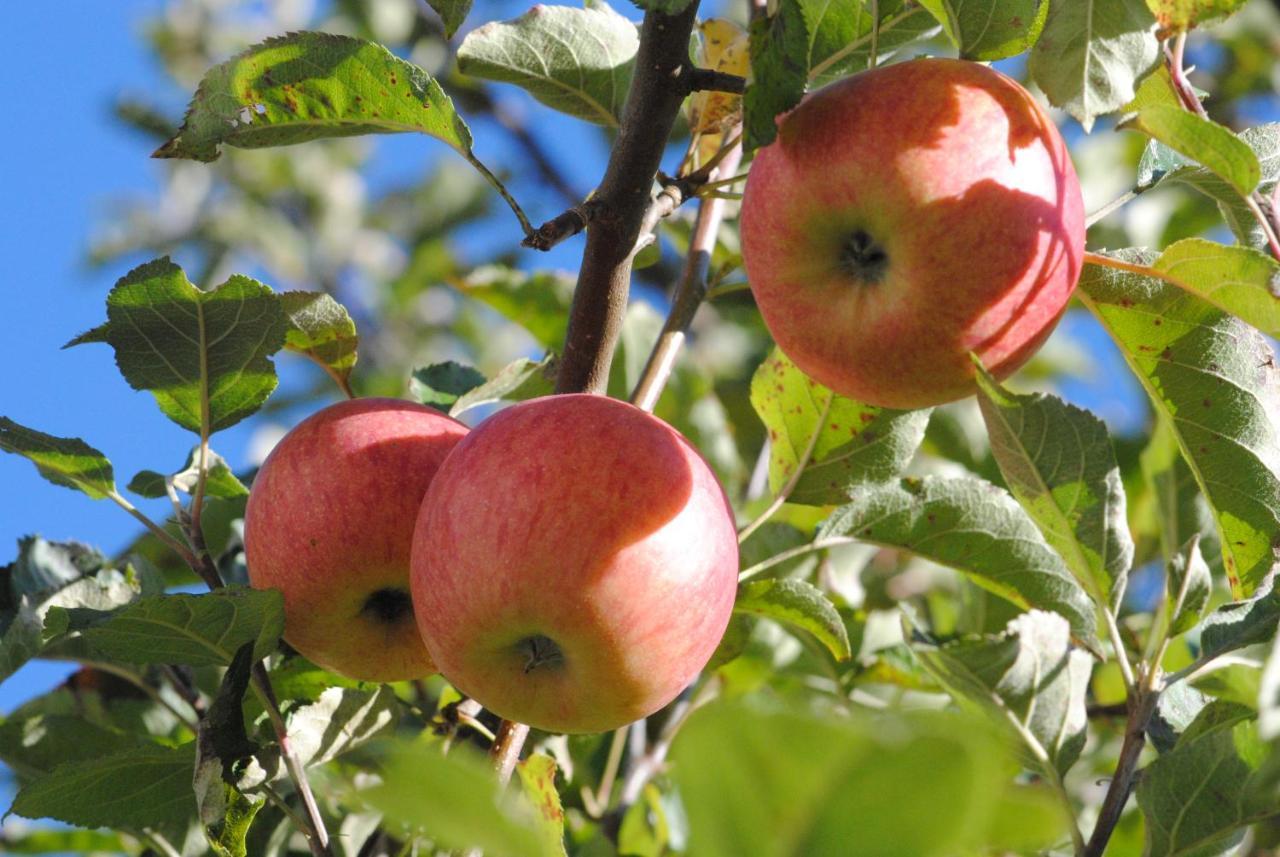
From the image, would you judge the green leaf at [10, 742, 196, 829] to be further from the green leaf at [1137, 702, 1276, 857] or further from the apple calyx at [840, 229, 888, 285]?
the green leaf at [1137, 702, 1276, 857]

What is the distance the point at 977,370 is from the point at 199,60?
6.28 meters

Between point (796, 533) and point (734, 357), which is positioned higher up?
point (796, 533)

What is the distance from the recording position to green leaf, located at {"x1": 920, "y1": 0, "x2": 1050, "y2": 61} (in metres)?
1.29

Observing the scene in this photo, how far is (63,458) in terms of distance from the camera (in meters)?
1.53

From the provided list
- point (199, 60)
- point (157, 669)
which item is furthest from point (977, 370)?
point (199, 60)

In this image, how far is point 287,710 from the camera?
155cm

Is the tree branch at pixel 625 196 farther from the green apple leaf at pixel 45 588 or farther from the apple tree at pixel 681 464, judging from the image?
the green apple leaf at pixel 45 588

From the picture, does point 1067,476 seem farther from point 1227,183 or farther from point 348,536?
point 348,536

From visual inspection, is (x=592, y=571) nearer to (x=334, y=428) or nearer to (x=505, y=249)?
(x=334, y=428)

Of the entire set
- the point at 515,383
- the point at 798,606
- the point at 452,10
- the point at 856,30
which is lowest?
the point at 798,606

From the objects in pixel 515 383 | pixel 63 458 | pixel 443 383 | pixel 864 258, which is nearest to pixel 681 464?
pixel 864 258

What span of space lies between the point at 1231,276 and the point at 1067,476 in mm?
247

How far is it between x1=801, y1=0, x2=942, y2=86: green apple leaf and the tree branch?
0.85 feet

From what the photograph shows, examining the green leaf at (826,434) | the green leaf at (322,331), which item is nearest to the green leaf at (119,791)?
the green leaf at (322,331)
